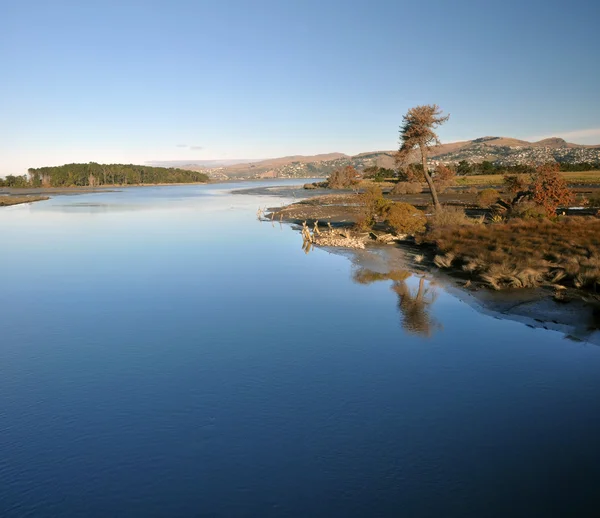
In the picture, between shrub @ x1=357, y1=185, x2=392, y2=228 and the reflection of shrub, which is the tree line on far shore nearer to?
shrub @ x1=357, y1=185, x2=392, y2=228

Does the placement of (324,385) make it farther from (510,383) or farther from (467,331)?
(467,331)

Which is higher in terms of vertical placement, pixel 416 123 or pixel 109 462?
pixel 416 123

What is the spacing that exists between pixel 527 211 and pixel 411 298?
53.9 ft

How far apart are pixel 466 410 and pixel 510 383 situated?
1659 millimetres

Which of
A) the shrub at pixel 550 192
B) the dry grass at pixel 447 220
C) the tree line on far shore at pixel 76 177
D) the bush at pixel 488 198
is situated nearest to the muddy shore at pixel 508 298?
the dry grass at pixel 447 220

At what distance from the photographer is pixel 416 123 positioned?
116 ft

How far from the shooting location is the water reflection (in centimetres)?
1424

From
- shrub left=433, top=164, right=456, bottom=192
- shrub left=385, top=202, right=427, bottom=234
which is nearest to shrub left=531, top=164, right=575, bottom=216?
shrub left=385, top=202, right=427, bottom=234

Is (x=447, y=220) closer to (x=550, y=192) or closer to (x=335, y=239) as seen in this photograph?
(x=335, y=239)

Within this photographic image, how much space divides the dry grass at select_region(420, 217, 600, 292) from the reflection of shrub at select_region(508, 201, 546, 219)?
215 cm

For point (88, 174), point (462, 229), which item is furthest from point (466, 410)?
point (88, 174)

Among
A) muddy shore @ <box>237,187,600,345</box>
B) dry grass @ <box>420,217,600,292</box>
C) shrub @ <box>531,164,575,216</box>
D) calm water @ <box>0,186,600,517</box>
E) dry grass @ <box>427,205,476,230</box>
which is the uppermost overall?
shrub @ <box>531,164,575,216</box>

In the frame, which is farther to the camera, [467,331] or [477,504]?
[467,331]

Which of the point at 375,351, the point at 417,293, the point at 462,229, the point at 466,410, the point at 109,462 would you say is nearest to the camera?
the point at 109,462
